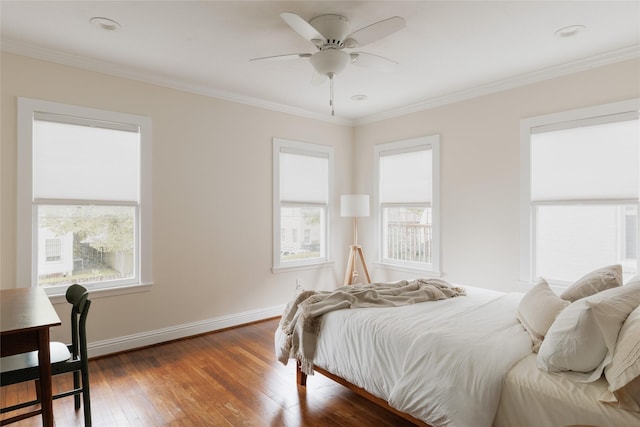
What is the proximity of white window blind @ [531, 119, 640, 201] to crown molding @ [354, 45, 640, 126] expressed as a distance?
1.81 feet

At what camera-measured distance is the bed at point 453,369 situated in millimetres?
1656

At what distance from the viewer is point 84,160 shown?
3465mm

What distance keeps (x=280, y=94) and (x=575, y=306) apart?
366 cm

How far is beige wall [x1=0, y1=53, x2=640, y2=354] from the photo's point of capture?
3330mm

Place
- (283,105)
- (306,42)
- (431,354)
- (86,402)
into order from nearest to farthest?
(431,354), (86,402), (306,42), (283,105)

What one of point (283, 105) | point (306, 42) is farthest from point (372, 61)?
point (283, 105)

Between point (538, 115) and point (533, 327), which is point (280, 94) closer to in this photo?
point (538, 115)

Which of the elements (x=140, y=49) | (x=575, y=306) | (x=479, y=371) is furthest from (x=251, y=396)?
(x=140, y=49)

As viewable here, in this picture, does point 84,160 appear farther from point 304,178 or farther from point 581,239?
point 581,239

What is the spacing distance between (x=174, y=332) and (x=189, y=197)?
4.79 feet

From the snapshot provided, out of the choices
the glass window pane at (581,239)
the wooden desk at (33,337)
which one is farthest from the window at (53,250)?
the glass window pane at (581,239)

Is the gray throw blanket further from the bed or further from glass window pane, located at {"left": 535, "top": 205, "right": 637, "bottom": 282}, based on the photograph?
glass window pane, located at {"left": 535, "top": 205, "right": 637, "bottom": 282}

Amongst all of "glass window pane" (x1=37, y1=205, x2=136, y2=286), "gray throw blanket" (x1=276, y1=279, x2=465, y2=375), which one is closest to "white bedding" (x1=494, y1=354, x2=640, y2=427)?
"gray throw blanket" (x1=276, y1=279, x2=465, y2=375)

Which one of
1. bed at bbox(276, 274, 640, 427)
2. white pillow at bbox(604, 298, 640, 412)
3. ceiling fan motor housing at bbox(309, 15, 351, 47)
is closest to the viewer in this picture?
white pillow at bbox(604, 298, 640, 412)
